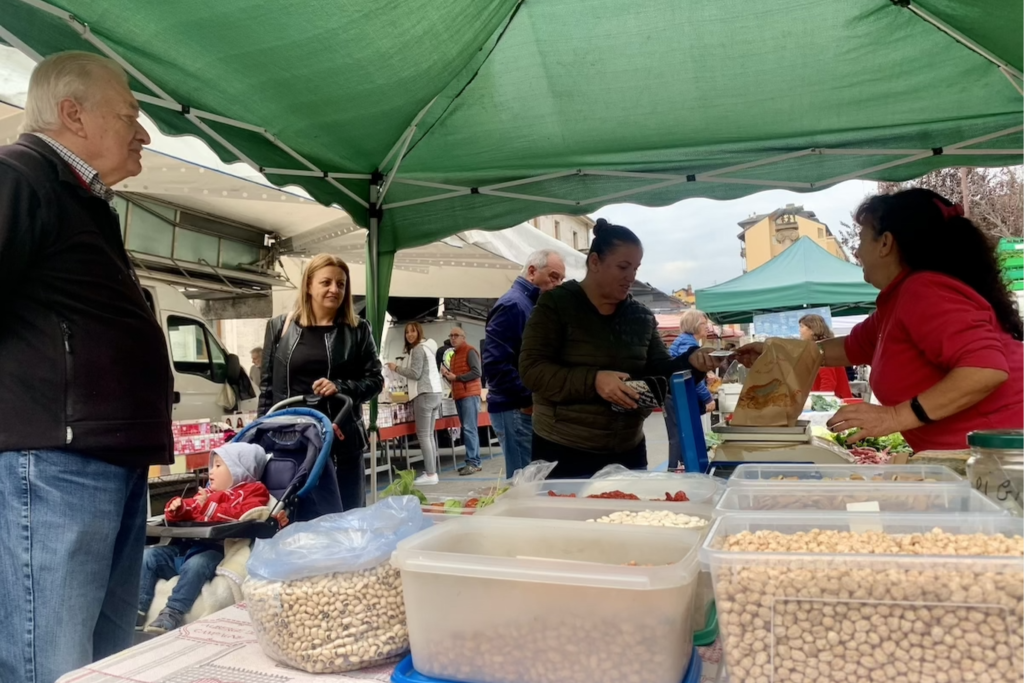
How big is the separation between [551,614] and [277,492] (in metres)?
2.59

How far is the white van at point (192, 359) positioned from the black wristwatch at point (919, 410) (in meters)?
6.54

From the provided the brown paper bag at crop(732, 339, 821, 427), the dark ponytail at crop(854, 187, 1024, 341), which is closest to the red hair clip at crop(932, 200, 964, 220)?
the dark ponytail at crop(854, 187, 1024, 341)

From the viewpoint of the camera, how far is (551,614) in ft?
3.15

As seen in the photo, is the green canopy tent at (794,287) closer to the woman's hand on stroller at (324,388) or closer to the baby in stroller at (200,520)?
the woman's hand on stroller at (324,388)

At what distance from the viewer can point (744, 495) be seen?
130 cm

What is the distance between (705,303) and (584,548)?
381 inches

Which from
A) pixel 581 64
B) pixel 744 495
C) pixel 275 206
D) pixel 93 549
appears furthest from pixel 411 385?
pixel 744 495

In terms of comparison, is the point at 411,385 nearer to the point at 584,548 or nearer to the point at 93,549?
the point at 93,549

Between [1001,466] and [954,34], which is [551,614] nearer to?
[1001,466]

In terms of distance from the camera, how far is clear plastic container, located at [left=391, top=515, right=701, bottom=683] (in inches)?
36.4

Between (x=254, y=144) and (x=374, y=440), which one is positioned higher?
(x=254, y=144)

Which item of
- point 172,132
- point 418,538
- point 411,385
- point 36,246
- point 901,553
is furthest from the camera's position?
point 411,385

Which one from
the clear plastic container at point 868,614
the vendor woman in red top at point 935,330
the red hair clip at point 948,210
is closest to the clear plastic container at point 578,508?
the clear plastic container at point 868,614

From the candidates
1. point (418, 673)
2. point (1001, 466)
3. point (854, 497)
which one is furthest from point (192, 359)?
point (1001, 466)
